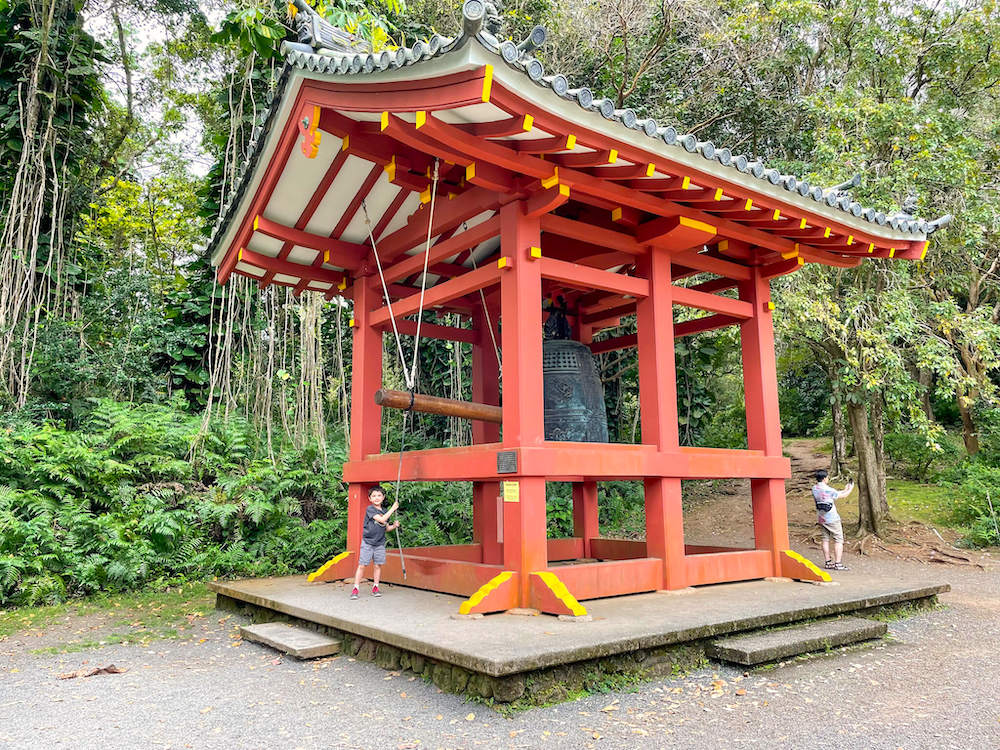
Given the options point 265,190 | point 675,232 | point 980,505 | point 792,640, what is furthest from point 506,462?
point 980,505

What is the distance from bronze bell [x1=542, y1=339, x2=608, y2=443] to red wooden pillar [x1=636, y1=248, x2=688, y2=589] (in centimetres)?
49

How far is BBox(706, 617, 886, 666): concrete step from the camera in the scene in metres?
3.65

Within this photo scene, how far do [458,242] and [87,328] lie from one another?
23.7 feet

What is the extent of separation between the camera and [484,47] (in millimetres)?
3254

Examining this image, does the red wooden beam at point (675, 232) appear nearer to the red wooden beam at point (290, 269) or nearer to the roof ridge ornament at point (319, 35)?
the roof ridge ornament at point (319, 35)

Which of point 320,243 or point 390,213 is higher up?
point 390,213

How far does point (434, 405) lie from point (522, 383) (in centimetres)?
62

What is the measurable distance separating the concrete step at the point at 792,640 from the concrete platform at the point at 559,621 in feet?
0.22

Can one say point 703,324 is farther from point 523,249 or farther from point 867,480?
point 867,480

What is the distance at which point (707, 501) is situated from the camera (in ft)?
43.1

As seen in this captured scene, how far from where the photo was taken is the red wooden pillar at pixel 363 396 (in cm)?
575

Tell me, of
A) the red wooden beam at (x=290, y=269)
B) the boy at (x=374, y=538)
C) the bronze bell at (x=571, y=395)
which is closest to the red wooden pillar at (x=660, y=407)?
the bronze bell at (x=571, y=395)

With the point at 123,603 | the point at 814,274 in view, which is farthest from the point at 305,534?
the point at 814,274

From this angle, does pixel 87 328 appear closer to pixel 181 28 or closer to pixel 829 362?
pixel 181 28
